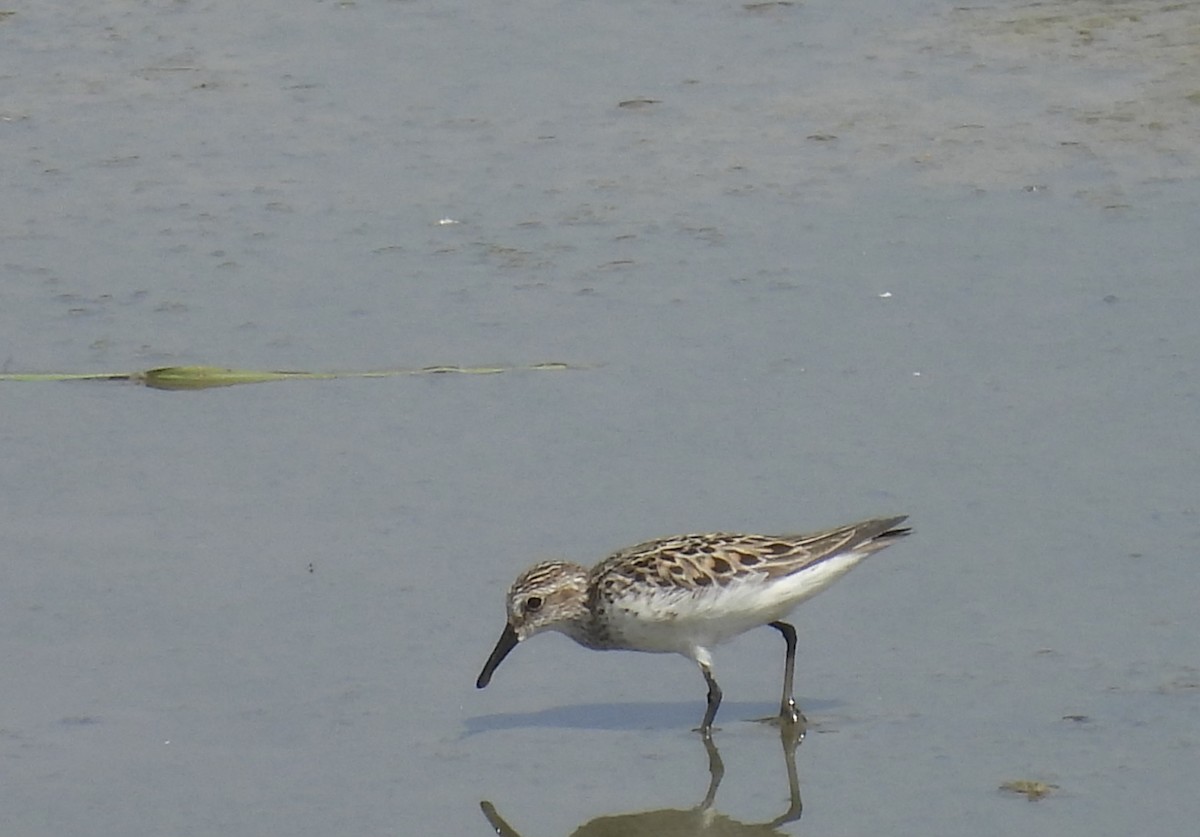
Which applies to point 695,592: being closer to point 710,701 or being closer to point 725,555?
point 725,555

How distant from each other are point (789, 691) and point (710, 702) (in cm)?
24

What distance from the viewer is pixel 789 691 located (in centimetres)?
705

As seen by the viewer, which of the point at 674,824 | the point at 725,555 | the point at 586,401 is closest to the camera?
the point at 674,824

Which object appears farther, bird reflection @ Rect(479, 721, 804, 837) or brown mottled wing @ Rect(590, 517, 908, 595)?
brown mottled wing @ Rect(590, 517, 908, 595)

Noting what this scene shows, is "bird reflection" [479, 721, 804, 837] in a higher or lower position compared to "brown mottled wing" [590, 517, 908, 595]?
lower

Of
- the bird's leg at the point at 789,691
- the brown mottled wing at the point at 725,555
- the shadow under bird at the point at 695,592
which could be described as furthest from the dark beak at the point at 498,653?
the bird's leg at the point at 789,691

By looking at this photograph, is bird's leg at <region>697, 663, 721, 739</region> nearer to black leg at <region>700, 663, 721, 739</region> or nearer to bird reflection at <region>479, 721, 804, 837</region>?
black leg at <region>700, 663, 721, 739</region>

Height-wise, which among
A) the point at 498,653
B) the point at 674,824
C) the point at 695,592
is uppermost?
the point at 695,592

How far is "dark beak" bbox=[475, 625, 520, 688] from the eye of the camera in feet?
23.2

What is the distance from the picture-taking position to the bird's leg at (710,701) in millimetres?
7066

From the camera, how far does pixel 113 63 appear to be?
1237cm

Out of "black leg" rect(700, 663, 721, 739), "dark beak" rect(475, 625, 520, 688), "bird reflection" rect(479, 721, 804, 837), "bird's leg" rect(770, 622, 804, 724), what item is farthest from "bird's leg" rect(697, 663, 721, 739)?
"dark beak" rect(475, 625, 520, 688)

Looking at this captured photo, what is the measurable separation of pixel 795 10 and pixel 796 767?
650cm

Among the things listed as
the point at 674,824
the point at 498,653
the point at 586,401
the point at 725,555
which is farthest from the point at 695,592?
the point at 586,401
